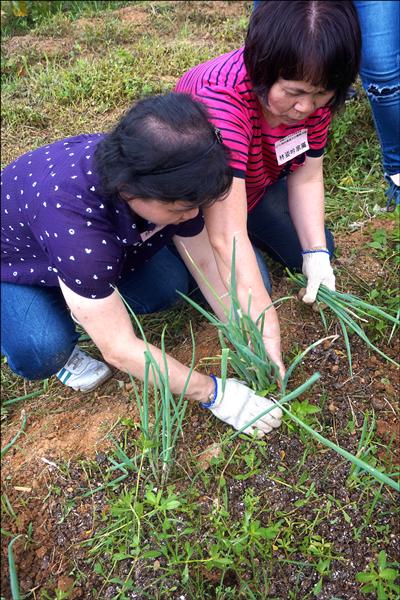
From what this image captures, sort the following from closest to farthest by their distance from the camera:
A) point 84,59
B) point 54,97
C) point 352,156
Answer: point 352,156 → point 54,97 → point 84,59

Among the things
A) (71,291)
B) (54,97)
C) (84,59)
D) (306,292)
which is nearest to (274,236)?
(306,292)

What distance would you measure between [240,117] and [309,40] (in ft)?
0.91

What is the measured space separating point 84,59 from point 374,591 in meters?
3.26

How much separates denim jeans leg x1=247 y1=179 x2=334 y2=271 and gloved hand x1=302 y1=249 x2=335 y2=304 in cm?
24

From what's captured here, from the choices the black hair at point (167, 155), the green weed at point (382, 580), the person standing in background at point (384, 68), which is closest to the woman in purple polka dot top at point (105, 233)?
the black hair at point (167, 155)

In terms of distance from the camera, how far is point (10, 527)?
1.52 meters

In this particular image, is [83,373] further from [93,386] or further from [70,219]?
[70,219]

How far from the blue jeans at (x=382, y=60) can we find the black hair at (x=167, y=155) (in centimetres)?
116

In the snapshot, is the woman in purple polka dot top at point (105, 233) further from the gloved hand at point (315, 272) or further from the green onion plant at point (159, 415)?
the gloved hand at point (315, 272)

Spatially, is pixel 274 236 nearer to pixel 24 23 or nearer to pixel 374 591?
pixel 374 591

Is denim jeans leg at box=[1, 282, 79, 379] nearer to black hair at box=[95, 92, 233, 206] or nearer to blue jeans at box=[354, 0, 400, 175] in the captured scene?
black hair at box=[95, 92, 233, 206]

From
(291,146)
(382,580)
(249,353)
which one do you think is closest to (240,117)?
(291,146)

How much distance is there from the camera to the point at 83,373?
1.91 m

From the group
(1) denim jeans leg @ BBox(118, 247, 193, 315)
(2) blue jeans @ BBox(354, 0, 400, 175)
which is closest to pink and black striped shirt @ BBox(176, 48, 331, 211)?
(1) denim jeans leg @ BBox(118, 247, 193, 315)
